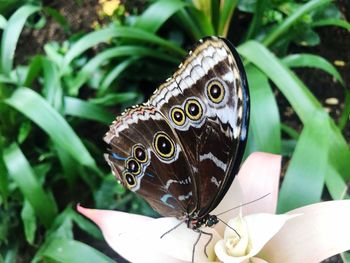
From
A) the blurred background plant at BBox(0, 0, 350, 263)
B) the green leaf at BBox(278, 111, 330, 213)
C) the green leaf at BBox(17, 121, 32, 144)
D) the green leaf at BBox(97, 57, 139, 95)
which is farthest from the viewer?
the green leaf at BBox(97, 57, 139, 95)

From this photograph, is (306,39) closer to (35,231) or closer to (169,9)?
(169,9)

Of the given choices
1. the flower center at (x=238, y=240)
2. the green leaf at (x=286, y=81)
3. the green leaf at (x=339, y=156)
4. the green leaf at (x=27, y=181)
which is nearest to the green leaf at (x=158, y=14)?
the green leaf at (x=286, y=81)

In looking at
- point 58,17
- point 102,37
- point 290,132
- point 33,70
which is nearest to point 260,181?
point 290,132

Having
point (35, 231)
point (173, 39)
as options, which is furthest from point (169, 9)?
point (35, 231)

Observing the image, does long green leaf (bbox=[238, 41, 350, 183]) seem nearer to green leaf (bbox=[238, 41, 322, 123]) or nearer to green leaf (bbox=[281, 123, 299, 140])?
green leaf (bbox=[238, 41, 322, 123])

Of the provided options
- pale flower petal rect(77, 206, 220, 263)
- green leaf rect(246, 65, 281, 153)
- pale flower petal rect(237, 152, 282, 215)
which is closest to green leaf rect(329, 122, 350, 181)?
green leaf rect(246, 65, 281, 153)

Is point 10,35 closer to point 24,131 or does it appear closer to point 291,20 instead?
point 24,131
